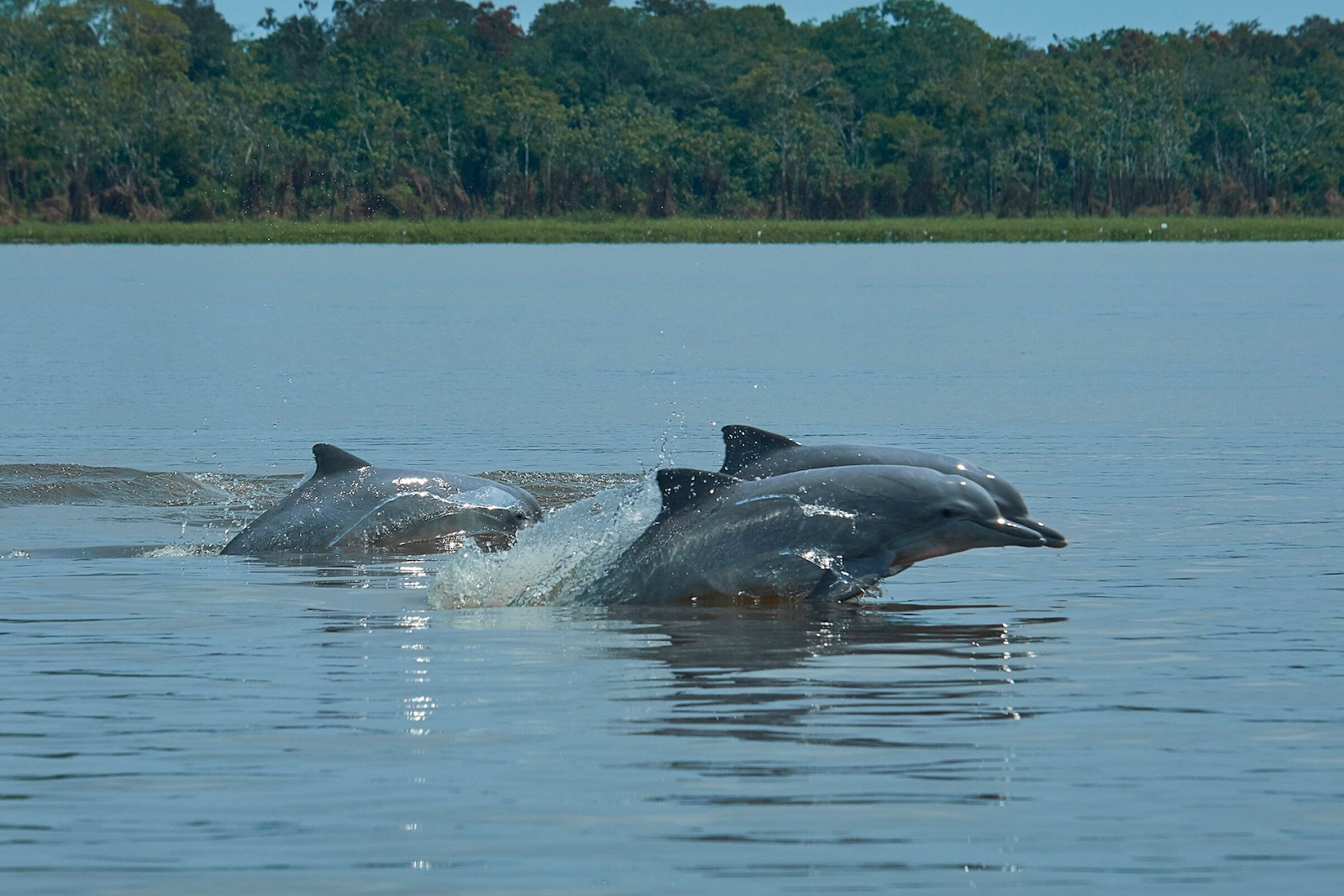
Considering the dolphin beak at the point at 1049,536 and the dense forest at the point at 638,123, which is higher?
the dense forest at the point at 638,123

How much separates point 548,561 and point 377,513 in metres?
2.43

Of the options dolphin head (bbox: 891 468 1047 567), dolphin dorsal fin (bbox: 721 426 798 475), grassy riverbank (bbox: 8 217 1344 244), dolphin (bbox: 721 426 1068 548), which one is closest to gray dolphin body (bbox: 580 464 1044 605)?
dolphin head (bbox: 891 468 1047 567)

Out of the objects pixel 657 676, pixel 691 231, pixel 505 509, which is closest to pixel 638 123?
pixel 691 231

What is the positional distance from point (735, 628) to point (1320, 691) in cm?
299

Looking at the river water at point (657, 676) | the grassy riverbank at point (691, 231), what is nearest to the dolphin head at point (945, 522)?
the river water at point (657, 676)

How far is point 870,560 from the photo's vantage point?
470 inches

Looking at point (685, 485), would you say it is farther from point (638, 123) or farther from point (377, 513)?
point (638, 123)

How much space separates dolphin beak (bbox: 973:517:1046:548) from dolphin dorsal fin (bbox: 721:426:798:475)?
192 cm

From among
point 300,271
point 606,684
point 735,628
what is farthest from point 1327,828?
point 300,271

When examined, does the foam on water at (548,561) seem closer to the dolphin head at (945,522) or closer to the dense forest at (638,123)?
the dolphin head at (945,522)

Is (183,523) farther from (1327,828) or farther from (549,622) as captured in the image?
(1327,828)

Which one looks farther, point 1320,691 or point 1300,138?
point 1300,138

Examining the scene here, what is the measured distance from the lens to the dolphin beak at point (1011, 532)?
12125 millimetres

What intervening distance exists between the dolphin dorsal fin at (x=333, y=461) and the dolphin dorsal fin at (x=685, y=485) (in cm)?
376
